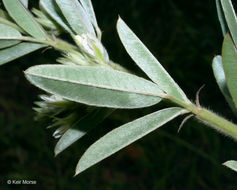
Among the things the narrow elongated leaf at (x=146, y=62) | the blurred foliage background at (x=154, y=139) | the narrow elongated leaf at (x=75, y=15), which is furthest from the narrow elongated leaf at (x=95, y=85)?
the blurred foliage background at (x=154, y=139)

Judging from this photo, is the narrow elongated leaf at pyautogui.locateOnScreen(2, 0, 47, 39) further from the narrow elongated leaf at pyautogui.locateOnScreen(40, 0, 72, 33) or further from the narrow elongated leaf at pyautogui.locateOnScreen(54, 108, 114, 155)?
the narrow elongated leaf at pyautogui.locateOnScreen(54, 108, 114, 155)

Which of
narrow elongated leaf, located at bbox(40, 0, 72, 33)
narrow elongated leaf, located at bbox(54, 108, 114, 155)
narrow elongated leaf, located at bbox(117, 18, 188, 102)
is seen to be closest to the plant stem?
narrow elongated leaf, located at bbox(117, 18, 188, 102)

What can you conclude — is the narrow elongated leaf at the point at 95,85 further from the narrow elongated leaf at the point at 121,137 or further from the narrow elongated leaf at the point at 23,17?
the narrow elongated leaf at the point at 23,17

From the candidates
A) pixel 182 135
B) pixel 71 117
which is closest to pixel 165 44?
pixel 182 135

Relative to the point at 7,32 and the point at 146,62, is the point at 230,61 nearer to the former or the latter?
the point at 146,62

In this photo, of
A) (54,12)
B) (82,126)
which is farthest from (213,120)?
(54,12)
